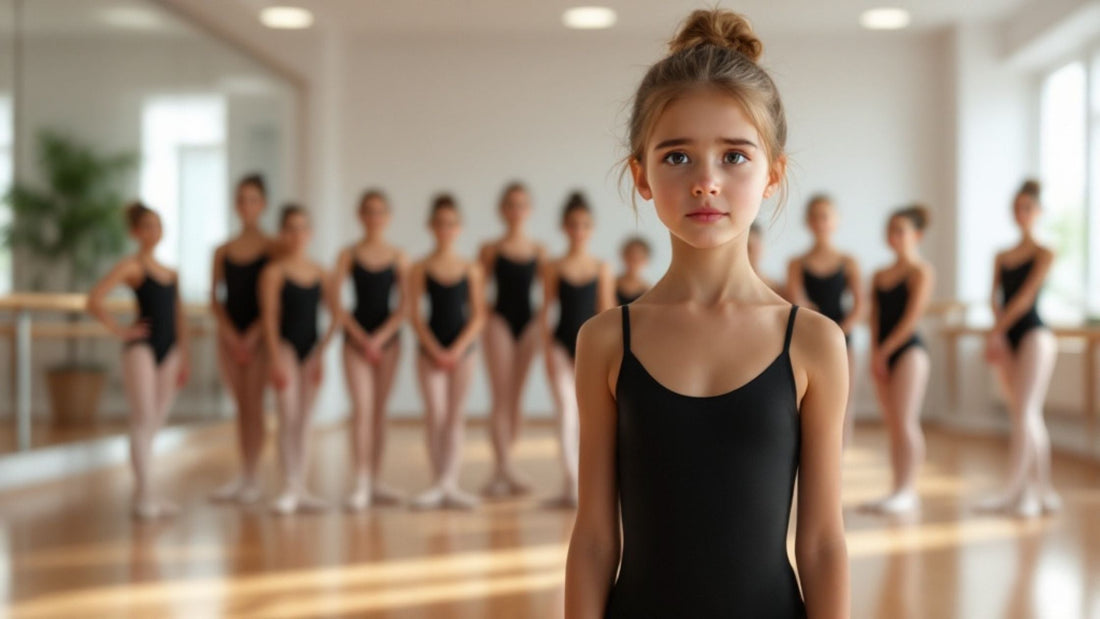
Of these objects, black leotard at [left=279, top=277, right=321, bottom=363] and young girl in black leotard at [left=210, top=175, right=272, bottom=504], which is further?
young girl in black leotard at [left=210, top=175, right=272, bottom=504]

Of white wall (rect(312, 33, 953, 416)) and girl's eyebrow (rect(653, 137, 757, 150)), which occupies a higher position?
white wall (rect(312, 33, 953, 416))

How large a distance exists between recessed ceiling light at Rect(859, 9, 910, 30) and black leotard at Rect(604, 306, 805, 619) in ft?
26.5

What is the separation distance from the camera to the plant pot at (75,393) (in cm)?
611

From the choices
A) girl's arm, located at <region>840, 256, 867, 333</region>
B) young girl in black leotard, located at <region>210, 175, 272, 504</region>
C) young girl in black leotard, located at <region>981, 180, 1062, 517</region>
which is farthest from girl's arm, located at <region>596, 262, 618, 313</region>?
young girl in black leotard, located at <region>981, 180, 1062, 517</region>

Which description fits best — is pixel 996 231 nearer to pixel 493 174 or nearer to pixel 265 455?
pixel 493 174

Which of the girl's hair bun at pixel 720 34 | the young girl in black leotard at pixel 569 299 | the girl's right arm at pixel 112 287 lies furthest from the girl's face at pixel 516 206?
the girl's hair bun at pixel 720 34

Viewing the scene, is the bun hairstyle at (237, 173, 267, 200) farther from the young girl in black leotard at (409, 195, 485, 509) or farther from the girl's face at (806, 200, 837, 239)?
the girl's face at (806, 200, 837, 239)

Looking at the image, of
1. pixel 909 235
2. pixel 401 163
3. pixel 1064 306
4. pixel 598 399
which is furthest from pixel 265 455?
pixel 598 399

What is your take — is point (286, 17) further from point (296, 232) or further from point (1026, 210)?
point (1026, 210)

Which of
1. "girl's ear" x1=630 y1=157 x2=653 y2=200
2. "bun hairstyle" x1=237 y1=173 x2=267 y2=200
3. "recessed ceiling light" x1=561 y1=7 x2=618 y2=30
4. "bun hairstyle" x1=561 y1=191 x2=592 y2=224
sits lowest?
"girl's ear" x1=630 y1=157 x2=653 y2=200

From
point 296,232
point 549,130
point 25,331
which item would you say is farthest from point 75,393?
point 549,130

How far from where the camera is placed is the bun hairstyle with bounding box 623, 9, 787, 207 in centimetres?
104

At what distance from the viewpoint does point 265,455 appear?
279 inches

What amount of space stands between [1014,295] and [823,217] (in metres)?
0.93
